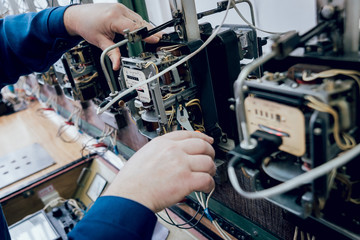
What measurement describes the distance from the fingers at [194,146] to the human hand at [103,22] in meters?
0.40

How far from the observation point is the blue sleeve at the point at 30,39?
110 cm

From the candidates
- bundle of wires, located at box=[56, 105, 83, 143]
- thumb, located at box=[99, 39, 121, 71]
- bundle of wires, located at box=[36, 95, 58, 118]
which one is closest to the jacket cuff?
thumb, located at box=[99, 39, 121, 71]

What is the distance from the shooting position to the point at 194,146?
0.73m

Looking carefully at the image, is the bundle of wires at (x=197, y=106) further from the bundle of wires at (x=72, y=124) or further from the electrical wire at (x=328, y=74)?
the bundle of wires at (x=72, y=124)

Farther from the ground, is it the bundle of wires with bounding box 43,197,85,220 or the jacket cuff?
the jacket cuff

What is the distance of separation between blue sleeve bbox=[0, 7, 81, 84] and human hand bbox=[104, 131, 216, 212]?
2.11 ft

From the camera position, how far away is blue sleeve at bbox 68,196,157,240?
618mm

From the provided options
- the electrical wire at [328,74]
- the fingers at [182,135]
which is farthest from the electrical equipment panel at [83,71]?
the electrical wire at [328,74]

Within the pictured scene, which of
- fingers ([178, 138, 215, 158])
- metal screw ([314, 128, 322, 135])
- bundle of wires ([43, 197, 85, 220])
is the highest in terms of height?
metal screw ([314, 128, 322, 135])

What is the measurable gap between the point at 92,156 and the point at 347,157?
1.61 metres

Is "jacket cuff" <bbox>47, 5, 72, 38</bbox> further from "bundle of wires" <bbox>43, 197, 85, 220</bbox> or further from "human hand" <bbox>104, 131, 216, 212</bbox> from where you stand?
"bundle of wires" <bbox>43, 197, 85, 220</bbox>

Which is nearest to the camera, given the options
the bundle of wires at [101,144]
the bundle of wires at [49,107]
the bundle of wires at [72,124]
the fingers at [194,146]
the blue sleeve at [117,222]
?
the blue sleeve at [117,222]

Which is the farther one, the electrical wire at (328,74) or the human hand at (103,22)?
the human hand at (103,22)

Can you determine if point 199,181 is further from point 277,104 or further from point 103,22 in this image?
point 103,22
